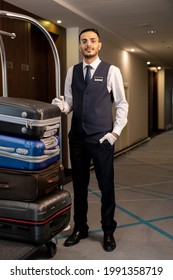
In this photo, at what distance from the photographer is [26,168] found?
2549 mm

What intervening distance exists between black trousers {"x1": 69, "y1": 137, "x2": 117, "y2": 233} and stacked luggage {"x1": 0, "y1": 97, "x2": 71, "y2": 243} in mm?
594

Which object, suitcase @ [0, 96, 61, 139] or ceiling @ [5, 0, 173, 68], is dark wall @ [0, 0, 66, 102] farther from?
suitcase @ [0, 96, 61, 139]

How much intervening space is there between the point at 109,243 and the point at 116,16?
4.18 m

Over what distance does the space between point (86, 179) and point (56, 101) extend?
2.55ft

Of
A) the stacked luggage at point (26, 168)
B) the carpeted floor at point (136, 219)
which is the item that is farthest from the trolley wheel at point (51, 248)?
the stacked luggage at point (26, 168)

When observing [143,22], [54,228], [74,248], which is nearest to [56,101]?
[54,228]

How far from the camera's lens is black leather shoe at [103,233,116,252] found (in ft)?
11.0

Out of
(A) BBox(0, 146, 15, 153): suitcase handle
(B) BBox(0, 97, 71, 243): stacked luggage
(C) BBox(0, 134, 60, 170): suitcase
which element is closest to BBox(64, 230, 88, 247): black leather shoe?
(B) BBox(0, 97, 71, 243): stacked luggage

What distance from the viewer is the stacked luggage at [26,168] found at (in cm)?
248

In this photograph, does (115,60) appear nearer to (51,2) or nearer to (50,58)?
(50,58)

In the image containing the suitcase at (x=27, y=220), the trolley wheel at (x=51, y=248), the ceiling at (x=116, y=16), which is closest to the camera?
the suitcase at (x=27, y=220)

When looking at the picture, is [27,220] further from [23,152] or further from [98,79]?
[98,79]

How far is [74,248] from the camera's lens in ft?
11.1

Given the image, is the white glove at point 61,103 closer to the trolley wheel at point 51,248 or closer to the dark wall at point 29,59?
the trolley wheel at point 51,248
